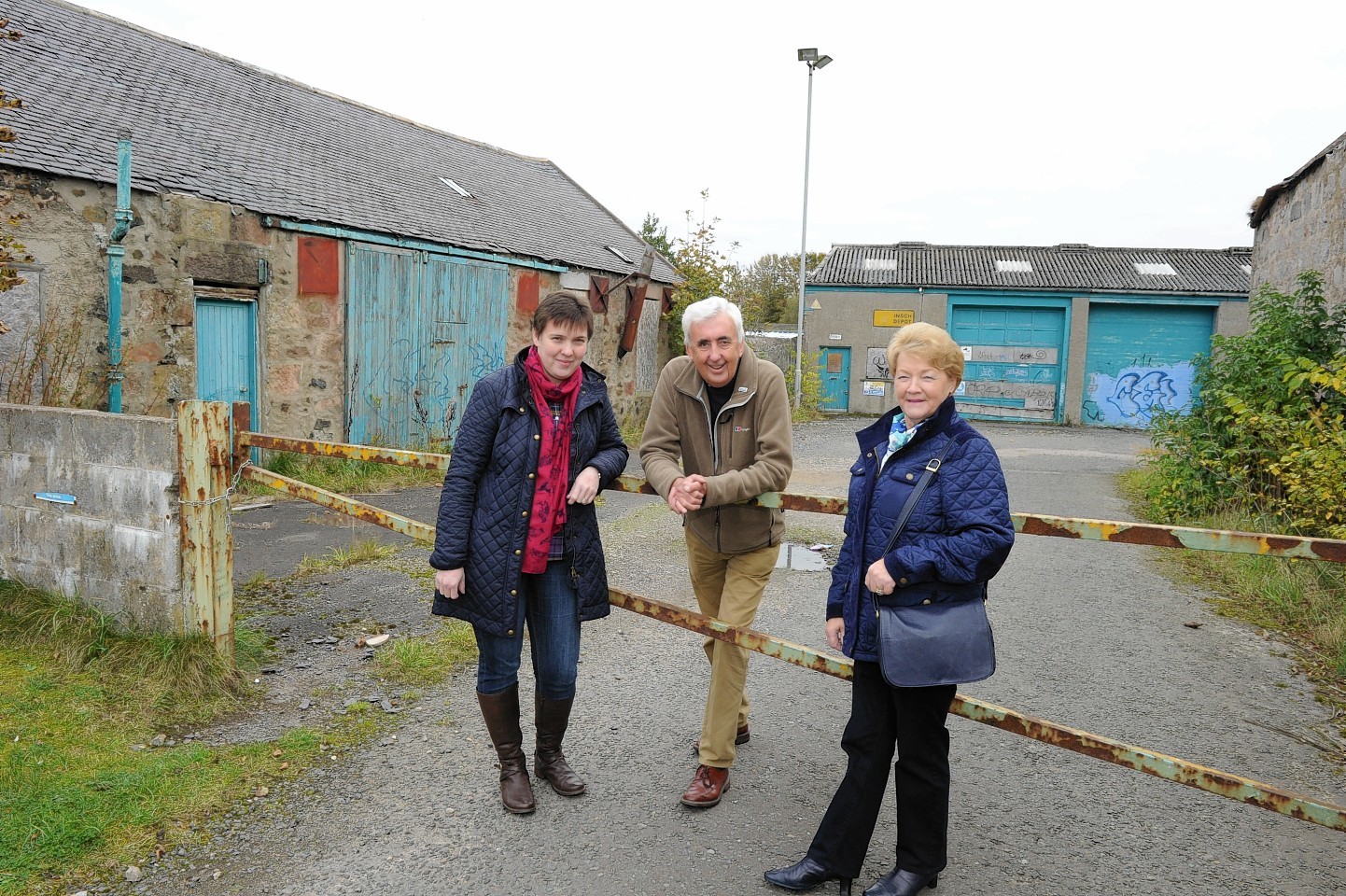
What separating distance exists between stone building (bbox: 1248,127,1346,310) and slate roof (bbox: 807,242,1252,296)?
1483 centimetres

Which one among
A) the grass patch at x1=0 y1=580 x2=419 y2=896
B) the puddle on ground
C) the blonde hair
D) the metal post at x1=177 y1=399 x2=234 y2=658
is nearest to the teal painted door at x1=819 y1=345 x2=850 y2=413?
the puddle on ground

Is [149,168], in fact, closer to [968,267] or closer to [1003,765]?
[1003,765]

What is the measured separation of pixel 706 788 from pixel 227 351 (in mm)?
8534

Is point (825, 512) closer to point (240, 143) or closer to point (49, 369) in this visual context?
point (49, 369)

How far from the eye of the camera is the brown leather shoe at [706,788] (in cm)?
312

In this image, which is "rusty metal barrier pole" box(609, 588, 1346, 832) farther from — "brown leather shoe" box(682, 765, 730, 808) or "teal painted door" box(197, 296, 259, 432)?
"teal painted door" box(197, 296, 259, 432)

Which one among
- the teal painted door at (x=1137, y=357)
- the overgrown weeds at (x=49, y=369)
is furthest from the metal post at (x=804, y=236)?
the overgrown weeds at (x=49, y=369)

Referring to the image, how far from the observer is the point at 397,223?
1180cm

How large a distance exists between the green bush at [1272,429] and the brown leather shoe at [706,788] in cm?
455

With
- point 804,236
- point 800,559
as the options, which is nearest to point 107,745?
point 800,559

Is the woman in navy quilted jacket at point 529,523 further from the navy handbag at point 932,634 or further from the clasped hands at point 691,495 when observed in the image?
the navy handbag at point 932,634

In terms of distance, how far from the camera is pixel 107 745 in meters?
3.38

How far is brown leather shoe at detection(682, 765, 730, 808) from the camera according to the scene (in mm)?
3117

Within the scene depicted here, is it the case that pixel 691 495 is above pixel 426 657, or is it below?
above
